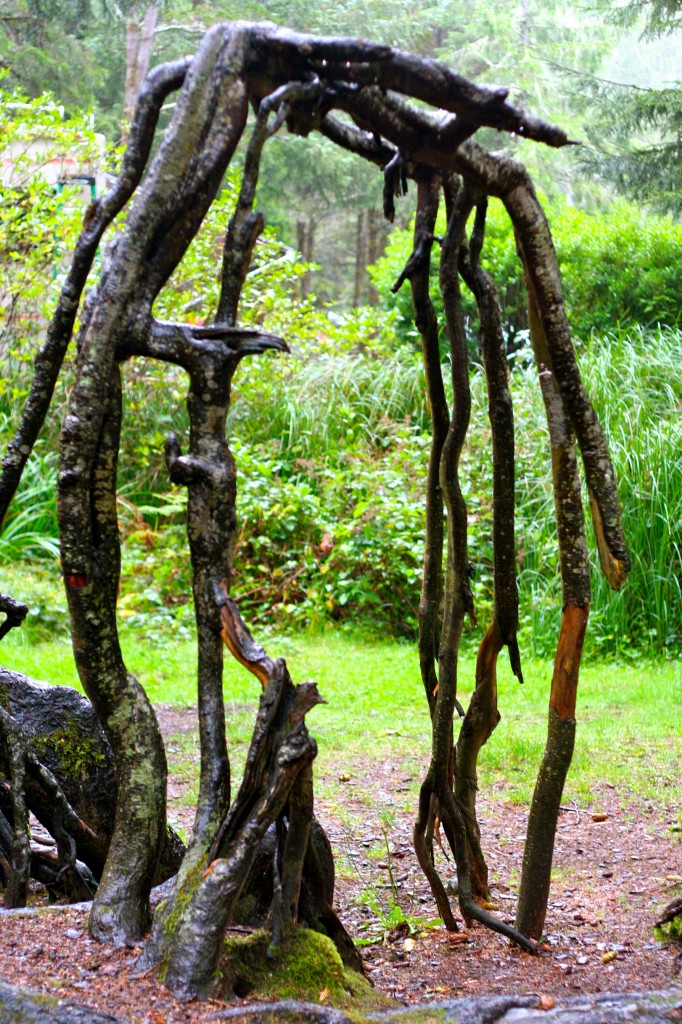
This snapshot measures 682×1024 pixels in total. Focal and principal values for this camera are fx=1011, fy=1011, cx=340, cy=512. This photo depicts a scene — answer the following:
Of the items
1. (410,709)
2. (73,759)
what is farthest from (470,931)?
(410,709)

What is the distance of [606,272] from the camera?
10578mm

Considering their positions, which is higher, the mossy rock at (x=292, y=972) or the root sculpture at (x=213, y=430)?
the root sculpture at (x=213, y=430)

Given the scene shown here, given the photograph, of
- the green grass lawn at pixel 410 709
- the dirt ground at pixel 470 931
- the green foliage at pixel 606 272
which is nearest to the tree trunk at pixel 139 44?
the green foliage at pixel 606 272

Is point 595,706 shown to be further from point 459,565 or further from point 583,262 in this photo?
point 583,262

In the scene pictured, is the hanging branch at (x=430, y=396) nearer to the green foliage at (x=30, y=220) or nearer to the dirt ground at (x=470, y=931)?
the dirt ground at (x=470, y=931)

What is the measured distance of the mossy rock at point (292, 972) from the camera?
6.53 ft

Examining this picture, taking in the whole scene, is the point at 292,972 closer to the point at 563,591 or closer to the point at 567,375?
the point at 563,591

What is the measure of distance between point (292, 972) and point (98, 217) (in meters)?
1.62

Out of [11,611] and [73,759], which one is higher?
[11,611]

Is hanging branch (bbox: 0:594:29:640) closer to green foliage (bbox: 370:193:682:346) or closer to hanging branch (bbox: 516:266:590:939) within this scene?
hanging branch (bbox: 516:266:590:939)

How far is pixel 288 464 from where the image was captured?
933cm

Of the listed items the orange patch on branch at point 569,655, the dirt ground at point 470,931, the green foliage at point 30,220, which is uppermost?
the green foliage at point 30,220

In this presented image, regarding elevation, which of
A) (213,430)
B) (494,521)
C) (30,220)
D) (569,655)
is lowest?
(569,655)

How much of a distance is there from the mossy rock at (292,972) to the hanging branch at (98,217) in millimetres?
1085
